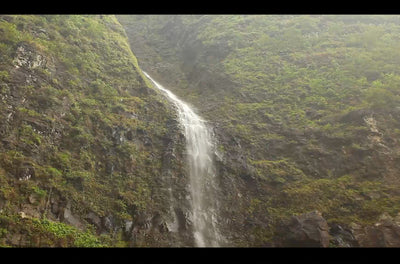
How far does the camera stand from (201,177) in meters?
13.2

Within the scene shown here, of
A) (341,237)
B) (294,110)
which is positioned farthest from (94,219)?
(294,110)

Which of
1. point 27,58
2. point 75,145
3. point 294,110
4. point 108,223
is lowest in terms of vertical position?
point 108,223

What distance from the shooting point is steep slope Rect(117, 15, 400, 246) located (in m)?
11.4

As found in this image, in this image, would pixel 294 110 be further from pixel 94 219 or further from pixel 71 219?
pixel 71 219

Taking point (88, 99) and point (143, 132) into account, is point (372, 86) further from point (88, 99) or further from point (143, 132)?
point (88, 99)

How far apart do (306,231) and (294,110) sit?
842 cm

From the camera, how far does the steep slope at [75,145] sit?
9.12 metres

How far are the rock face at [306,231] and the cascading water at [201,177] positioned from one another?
2674 millimetres
